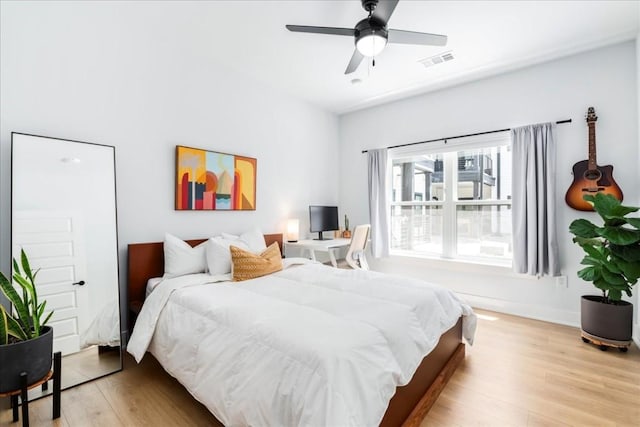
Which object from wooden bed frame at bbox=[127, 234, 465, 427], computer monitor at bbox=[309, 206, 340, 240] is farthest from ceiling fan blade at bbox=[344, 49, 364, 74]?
wooden bed frame at bbox=[127, 234, 465, 427]

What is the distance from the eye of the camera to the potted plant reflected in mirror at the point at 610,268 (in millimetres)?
2391

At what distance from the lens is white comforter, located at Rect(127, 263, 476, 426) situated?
121 cm

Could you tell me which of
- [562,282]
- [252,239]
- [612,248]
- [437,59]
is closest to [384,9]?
[437,59]

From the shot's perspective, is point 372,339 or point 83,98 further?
point 83,98

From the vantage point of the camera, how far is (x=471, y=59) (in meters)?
3.22

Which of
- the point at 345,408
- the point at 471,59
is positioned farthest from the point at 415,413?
the point at 471,59

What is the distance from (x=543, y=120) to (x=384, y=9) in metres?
2.41

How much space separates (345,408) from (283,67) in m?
3.26

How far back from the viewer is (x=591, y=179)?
9.67 ft

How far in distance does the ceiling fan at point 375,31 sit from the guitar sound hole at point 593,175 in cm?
200

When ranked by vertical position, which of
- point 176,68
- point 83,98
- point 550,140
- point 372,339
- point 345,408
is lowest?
point 345,408

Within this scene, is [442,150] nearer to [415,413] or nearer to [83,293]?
[415,413]

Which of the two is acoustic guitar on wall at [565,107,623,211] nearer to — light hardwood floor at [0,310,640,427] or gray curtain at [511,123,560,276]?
gray curtain at [511,123,560,276]

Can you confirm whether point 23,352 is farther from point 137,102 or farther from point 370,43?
point 370,43
